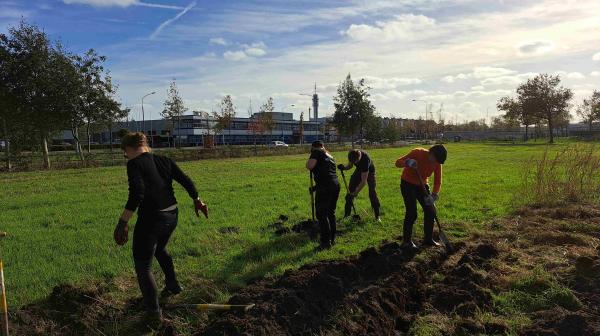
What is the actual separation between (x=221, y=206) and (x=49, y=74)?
76.0ft

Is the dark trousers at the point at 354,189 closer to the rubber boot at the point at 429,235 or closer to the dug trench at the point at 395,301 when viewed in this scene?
the rubber boot at the point at 429,235

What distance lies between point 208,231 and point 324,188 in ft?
8.73

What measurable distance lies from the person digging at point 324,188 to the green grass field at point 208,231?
329 millimetres

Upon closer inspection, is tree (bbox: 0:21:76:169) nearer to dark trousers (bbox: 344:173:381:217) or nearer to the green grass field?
the green grass field

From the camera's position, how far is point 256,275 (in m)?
6.32

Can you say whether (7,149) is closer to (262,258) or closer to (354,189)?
(354,189)

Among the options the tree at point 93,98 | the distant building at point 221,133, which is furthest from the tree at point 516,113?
the tree at point 93,98

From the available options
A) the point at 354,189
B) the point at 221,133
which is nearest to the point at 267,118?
the point at 221,133

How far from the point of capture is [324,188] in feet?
24.9

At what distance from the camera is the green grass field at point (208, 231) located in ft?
21.5

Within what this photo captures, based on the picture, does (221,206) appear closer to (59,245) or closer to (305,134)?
(59,245)

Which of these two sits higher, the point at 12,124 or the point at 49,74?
the point at 49,74

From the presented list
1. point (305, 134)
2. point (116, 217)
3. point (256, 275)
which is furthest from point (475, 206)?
point (305, 134)

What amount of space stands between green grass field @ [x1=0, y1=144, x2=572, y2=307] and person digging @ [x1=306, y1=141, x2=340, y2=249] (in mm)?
329
